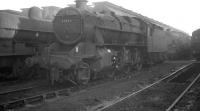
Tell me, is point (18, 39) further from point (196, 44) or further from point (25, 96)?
point (196, 44)

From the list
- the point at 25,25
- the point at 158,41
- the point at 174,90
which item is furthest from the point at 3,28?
the point at 158,41

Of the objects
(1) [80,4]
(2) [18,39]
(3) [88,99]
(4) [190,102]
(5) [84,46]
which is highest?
(1) [80,4]

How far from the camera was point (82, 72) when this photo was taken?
1073 centimetres

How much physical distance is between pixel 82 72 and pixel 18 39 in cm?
437

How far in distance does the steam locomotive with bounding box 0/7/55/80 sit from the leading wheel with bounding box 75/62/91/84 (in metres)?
2.65

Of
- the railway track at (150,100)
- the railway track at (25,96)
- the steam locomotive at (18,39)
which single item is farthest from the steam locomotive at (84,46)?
the railway track at (150,100)

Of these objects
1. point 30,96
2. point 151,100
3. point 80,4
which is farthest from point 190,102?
point 80,4

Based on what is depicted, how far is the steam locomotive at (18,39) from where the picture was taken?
482 inches

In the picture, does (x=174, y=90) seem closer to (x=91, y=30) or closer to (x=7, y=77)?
(x=91, y=30)

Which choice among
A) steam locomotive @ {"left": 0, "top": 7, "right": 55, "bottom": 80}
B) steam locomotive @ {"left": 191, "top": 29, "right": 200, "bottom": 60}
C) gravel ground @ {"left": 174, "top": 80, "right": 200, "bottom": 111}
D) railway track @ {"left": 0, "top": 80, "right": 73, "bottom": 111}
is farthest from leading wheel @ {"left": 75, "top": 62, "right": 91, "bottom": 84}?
steam locomotive @ {"left": 191, "top": 29, "right": 200, "bottom": 60}

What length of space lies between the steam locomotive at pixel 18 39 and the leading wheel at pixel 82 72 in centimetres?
265

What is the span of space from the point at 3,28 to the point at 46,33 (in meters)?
3.06

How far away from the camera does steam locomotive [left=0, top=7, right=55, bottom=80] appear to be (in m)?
12.2

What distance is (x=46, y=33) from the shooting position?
14.7m
